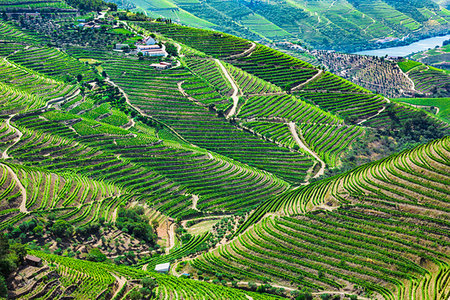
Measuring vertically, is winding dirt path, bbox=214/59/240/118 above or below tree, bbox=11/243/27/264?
above

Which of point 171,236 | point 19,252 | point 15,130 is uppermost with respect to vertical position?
point 19,252

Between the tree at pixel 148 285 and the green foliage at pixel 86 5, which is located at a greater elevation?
the green foliage at pixel 86 5

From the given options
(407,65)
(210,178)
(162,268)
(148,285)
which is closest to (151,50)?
(210,178)

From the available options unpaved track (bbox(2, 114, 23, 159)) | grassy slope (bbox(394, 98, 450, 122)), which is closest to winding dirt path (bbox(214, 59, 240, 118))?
unpaved track (bbox(2, 114, 23, 159))

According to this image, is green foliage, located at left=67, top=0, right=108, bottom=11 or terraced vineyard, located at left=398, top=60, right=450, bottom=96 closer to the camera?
green foliage, located at left=67, top=0, right=108, bottom=11

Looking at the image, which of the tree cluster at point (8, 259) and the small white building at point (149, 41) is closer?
the tree cluster at point (8, 259)

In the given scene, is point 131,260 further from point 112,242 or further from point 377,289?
point 377,289

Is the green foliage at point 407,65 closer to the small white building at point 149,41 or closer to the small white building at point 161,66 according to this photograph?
the small white building at point 149,41

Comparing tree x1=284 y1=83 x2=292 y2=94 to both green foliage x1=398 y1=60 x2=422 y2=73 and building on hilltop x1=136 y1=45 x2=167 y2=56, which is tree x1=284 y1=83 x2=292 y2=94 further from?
green foliage x1=398 y1=60 x2=422 y2=73

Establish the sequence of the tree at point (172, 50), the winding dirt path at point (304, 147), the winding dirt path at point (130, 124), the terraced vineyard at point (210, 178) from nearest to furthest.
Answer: the terraced vineyard at point (210, 178) → the winding dirt path at point (304, 147) → the winding dirt path at point (130, 124) → the tree at point (172, 50)

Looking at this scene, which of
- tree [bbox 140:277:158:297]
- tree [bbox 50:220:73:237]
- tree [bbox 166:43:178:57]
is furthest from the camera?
tree [bbox 166:43:178:57]

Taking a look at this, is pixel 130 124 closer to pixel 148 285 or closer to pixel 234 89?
pixel 234 89

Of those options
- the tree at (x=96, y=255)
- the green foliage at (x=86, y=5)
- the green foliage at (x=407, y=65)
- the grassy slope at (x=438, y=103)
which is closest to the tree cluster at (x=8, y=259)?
the tree at (x=96, y=255)
